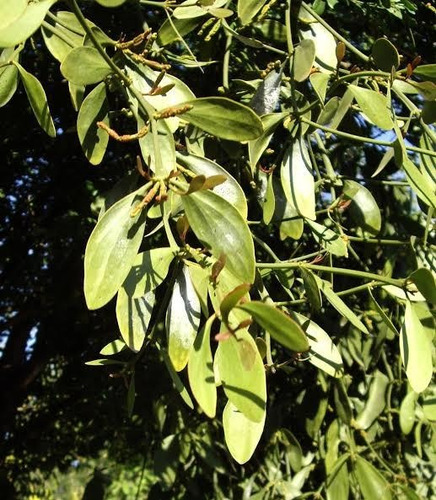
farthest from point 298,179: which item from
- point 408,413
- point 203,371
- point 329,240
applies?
point 408,413

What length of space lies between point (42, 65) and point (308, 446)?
3.03ft

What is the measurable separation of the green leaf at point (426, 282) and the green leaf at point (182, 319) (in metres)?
0.18

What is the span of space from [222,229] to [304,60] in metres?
0.27

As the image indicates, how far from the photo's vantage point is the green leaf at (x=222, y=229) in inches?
18.8

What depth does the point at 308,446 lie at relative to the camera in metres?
1.46

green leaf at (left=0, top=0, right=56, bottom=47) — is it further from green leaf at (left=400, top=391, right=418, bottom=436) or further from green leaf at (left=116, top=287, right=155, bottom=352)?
green leaf at (left=400, top=391, right=418, bottom=436)

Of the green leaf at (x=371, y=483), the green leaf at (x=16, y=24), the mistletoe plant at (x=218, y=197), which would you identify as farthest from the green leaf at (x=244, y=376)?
the green leaf at (x=371, y=483)

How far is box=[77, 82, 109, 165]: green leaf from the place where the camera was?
0.62 meters

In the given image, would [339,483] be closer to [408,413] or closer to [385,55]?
[408,413]

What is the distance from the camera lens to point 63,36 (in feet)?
2.20

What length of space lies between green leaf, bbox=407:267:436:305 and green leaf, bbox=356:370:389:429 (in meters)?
0.78

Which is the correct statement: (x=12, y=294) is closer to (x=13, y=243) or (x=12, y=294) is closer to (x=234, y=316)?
(x=13, y=243)

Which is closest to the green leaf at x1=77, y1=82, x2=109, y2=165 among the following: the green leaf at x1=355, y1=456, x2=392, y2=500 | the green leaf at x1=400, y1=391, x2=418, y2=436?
the green leaf at x1=355, y1=456, x2=392, y2=500

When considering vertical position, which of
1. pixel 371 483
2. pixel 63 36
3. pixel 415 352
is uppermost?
pixel 63 36
